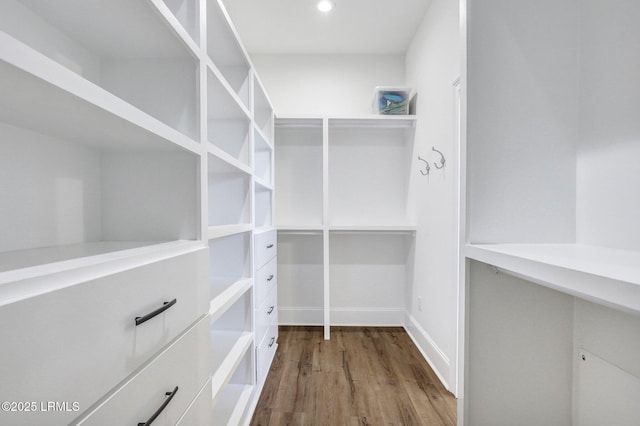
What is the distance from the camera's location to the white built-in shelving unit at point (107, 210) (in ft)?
1.34

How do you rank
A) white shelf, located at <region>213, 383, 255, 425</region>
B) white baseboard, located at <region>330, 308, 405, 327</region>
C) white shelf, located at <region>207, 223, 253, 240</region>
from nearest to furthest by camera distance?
white shelf, located at <region>207, 223, 253, 240</region>, white shelf, located at <region>213, 383, 255, 425</region>, white baseboard, located at <region>330, 308, 405, 327</region>

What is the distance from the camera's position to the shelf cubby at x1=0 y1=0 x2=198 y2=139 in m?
0.67

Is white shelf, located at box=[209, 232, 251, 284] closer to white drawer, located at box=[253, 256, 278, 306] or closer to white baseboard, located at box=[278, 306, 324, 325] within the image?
white drawer, located at box=[253, 256, 278, 306]

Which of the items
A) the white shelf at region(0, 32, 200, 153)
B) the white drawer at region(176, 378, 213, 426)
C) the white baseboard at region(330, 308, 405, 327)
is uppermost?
the white shelf at region(0, 32, 200, 153)

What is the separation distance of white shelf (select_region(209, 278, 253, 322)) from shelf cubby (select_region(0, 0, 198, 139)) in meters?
0.63

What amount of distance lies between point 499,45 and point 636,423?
992 mm

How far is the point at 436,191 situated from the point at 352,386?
4.52 feet

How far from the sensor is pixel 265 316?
6.09ft

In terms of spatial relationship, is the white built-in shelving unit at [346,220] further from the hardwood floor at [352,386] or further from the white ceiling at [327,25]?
the white ceiling at [327,25]

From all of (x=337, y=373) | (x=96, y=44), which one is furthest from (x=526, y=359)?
(x=96, y=44)

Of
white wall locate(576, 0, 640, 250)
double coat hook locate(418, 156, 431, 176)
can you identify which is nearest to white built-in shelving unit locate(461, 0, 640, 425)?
white wall locate(576, 0, 640, 250)

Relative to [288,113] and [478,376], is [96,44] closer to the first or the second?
[478,376]

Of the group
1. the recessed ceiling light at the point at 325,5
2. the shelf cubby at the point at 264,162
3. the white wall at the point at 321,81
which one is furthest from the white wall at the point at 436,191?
the shelf cubby at the point at 264,162

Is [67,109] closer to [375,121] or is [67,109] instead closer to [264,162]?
[264,162]
